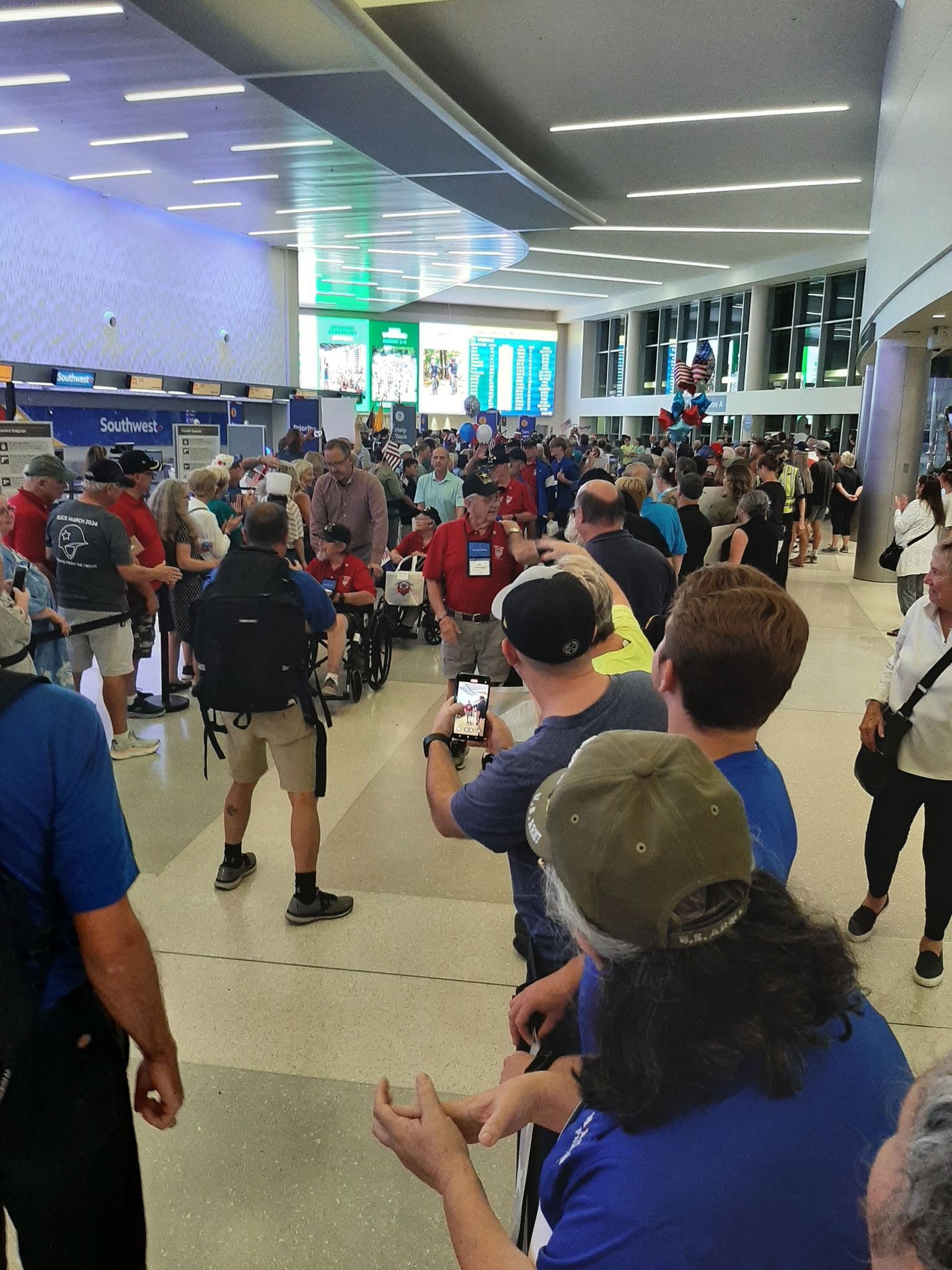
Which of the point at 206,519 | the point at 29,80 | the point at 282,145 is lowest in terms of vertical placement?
the point at 206,519

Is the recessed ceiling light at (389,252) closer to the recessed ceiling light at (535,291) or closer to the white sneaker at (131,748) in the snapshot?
the recessed ceiling light at (535,291)

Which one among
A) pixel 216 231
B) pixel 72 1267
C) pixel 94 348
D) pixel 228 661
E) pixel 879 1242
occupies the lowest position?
pixel 72 1267

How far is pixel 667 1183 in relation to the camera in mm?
814

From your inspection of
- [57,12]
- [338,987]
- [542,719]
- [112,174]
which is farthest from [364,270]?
[542,719]

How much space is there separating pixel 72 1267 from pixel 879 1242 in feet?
4.42

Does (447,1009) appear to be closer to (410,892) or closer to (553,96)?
(410,892)

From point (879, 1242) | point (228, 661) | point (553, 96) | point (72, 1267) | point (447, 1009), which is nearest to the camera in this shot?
point (879, 1242)

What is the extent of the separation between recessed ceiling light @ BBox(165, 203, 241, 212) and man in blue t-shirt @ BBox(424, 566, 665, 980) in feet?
46.2

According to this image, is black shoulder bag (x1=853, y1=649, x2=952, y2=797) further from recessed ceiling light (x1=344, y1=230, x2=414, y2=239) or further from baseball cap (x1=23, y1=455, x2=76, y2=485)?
recessed ceiling light (x1=344, y1=230, x2=414, y2=239)

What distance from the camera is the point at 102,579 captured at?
495cm

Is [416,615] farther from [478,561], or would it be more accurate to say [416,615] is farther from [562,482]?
[562,482]

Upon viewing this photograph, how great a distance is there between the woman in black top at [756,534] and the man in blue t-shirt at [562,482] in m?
4.07

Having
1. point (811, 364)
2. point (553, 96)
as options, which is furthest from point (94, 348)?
point (811, 364)

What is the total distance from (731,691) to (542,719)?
19.3 inches
